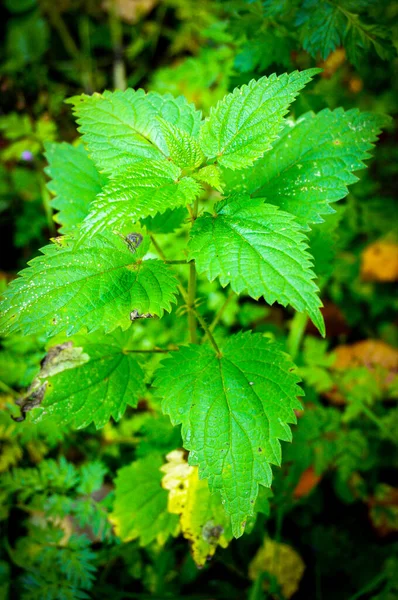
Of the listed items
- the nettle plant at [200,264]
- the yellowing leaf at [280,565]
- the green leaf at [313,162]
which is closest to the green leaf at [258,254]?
the nettle plant at [200,264]

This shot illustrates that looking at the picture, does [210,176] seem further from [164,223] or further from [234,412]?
[234,412]

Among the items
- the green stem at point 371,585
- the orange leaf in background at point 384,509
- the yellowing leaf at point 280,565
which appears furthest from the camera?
the orange leaf in background at point 384,509

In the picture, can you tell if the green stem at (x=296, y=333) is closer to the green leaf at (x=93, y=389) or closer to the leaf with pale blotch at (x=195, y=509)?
the leaf with pale blotch at (x=195, y=509)

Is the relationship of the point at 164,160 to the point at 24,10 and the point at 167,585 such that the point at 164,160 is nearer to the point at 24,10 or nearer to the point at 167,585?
the point at 167,585

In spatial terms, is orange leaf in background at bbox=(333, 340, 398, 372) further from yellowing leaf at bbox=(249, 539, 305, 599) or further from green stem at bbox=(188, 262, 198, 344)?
green stem at bbox=(188, 262, 198, 344)

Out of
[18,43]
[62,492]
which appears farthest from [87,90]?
[62,492]

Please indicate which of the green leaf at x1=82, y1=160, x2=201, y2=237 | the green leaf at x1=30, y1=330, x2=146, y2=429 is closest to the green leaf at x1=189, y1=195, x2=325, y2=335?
the green leaf at x1=82, y1=160, x2=201, y2=237
